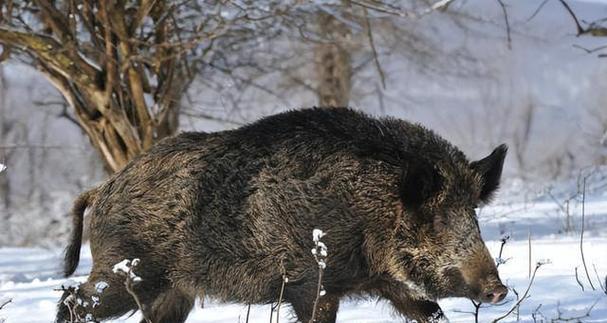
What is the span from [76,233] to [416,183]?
1981 mm

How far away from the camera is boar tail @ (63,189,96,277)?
5.69 m

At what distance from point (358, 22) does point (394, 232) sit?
6.82 meters

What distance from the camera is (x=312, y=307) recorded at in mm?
5098

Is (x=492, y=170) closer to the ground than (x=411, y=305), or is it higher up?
higher up

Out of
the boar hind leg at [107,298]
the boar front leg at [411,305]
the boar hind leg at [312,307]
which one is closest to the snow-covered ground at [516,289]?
the boar front leg at [411,305]

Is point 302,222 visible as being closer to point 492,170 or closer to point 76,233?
point 492,170

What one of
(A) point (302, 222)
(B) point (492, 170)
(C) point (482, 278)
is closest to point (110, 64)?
(A) point (302, 222)

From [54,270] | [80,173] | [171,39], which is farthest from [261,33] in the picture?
[80,173]

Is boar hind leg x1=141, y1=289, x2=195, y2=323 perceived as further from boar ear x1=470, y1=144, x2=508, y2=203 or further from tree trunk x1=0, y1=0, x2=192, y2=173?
tree trunk x1=0, y1=0, x2=192, y2=173

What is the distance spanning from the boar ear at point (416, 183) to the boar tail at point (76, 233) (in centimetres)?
181

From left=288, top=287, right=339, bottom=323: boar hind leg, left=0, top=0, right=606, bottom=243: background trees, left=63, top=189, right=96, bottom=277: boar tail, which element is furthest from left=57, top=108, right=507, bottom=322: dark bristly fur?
left=0, top=0, right=606, bottom=243: background trees

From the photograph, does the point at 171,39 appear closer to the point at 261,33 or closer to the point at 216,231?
the point at 261,33

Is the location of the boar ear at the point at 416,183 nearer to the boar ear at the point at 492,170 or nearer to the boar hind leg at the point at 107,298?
the boar ear at the point at 492,170

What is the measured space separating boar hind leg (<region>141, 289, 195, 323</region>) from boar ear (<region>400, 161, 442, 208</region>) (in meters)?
1.34
